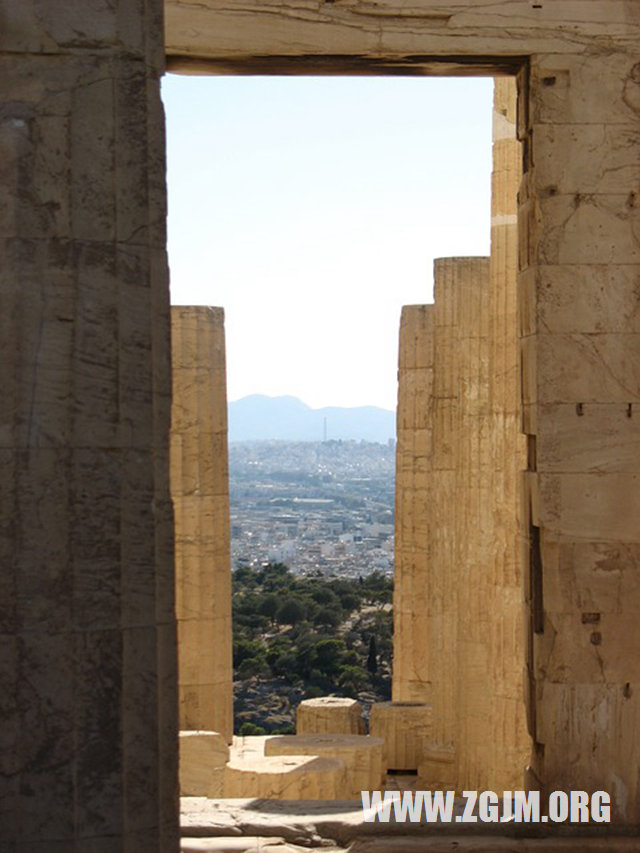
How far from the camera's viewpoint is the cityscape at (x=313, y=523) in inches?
3634

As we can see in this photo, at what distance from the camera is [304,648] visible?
1779 inches

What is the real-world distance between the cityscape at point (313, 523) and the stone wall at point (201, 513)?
55.7 m

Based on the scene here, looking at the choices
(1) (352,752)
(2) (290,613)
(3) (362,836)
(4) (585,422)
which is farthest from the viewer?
(2) (290,613)

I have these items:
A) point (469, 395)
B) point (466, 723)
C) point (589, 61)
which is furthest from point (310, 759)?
point (589, 61)

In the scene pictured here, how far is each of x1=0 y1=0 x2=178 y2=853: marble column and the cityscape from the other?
71528 mm

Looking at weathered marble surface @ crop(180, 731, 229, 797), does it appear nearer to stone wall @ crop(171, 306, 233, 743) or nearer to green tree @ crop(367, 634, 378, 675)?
stone wall @ crop(171, 306, 233, 743)

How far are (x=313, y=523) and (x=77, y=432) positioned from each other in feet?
401

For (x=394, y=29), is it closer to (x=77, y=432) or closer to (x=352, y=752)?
(x=77, y=432)

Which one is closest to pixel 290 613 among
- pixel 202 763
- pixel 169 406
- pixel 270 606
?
pixel 270 606

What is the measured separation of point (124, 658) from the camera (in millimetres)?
6371

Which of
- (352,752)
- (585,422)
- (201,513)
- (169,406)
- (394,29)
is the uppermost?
(394,29)

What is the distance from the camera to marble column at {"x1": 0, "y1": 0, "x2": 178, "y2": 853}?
6.20 m

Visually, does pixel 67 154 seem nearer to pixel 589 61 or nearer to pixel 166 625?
pixel 166 625

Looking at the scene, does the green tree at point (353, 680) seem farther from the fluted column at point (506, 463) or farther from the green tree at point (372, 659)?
the fluted column at point (506, 463)
